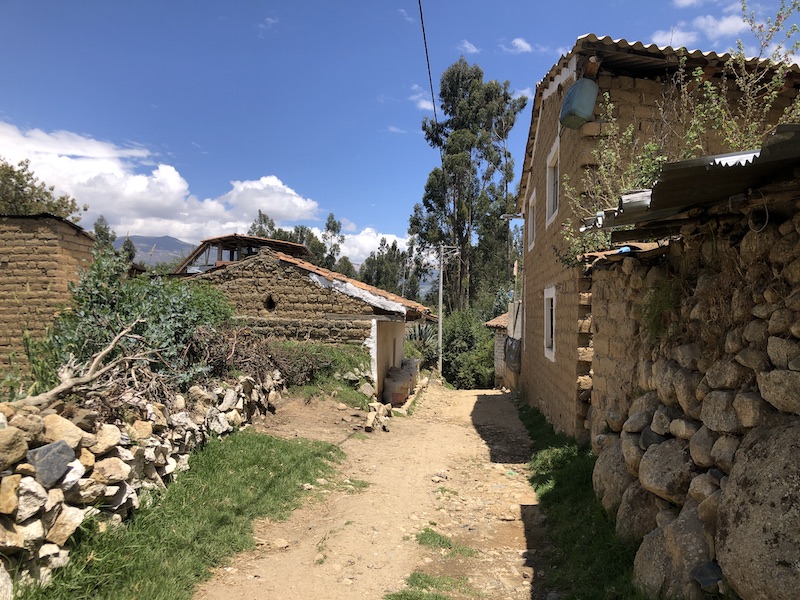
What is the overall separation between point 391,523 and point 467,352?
21.5 meters

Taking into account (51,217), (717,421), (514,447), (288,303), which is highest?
(51,217)

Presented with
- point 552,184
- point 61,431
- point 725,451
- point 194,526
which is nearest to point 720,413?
point 725,451

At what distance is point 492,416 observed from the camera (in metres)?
12.8

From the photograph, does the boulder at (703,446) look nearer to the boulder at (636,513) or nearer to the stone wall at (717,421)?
the stone wall at (717,421)

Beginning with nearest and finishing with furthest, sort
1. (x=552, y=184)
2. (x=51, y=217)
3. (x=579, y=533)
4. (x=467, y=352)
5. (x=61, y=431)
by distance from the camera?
(x=61, y=431), (x=579, y=533), (x=51, y=217), (x=552, y=184), (x=467, y=352)

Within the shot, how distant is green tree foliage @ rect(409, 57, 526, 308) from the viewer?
110ft

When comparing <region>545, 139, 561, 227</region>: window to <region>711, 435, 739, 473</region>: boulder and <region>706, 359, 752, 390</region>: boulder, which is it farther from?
<region>711, 435, 739, 473</region>: boulder

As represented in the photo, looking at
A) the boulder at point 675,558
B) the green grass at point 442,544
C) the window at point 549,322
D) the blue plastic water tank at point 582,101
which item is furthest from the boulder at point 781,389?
the window at point 549,322

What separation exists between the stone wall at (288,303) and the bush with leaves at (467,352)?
1446cm

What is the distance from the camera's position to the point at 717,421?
2850mm

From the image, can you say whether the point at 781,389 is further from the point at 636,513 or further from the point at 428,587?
the point at 428,587

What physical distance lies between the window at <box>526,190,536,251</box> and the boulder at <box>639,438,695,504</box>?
9063mm

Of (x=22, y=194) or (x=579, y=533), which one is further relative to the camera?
(x=22, y=194)

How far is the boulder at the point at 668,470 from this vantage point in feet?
10.1
